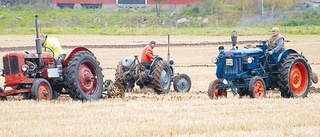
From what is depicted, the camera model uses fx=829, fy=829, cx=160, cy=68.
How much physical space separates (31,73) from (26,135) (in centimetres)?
557

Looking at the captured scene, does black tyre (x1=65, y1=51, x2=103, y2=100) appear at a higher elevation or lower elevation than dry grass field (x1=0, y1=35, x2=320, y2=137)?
higher

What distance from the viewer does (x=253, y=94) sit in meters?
16.9

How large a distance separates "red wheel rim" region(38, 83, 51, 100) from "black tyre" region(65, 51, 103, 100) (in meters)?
0.47

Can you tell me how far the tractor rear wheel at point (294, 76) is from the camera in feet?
56.7

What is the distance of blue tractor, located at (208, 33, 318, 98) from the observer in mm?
17266

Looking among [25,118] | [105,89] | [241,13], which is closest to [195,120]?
[25,118]

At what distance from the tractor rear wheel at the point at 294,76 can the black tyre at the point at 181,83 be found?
413 centimetres

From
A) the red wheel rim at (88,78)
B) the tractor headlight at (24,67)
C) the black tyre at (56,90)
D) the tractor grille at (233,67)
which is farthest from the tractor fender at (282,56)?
the tractor headlight at (24,67)

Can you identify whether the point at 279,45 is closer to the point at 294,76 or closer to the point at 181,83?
the point at 294,76

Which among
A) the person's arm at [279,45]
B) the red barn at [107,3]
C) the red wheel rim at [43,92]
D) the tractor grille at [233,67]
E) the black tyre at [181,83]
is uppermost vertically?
the red barn at [107,3]

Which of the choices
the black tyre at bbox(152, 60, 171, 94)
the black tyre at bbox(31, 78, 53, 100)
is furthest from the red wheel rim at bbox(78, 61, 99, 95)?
the black tyre at bbox(152, 60, 171, 94)

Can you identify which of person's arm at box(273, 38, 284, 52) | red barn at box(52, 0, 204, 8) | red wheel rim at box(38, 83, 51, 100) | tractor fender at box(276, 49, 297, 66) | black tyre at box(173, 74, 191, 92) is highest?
red barn at box(52, 0, 204, 8)

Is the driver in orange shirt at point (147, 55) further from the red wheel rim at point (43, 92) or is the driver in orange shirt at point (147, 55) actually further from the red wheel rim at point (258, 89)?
the red wheel rim at point (43, 92)

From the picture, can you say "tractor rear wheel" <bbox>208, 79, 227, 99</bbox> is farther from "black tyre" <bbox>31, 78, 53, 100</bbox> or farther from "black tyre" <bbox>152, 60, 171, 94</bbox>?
"black tyre" <bbox>31, 78, 53, 100</bbox>
